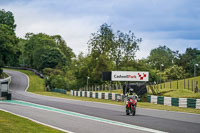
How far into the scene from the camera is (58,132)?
12172 mm

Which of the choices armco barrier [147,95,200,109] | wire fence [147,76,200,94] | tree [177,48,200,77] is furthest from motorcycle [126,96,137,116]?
tree [177,48,200,77]

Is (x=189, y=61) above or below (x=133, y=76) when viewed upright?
above

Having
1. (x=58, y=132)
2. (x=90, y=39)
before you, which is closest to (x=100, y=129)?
(x=58, y=132)

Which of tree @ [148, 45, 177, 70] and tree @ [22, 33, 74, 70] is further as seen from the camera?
tree @ [148, 45, 177, 70]

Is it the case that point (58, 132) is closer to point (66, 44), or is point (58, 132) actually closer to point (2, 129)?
point (2, 129)

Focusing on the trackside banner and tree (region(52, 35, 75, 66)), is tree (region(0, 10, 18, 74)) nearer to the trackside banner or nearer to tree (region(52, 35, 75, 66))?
the trackside banner

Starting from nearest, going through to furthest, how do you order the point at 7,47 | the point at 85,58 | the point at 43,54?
the point at 7,47
the point at 85,58
the point at 43,54

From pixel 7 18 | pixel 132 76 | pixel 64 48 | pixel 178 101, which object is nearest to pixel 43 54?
pixel 7 18

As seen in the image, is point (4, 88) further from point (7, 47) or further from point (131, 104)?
point (7, 47)

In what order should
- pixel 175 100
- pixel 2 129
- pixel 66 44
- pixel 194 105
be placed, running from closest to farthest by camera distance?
pixel 2 129 < pixel 194 105 < pixel 175 100 < pixel 66 44

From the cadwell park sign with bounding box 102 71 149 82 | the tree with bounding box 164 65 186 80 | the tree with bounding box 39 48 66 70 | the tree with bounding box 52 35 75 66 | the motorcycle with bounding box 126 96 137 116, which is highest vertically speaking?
the tree with bounding box 52 35 75 66

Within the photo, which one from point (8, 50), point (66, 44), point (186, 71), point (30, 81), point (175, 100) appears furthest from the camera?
point (66, 44)

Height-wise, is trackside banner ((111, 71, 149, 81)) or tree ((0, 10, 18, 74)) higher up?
tree ((0, 10, 18, 74))

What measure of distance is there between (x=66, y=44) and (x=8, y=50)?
66383 mm
